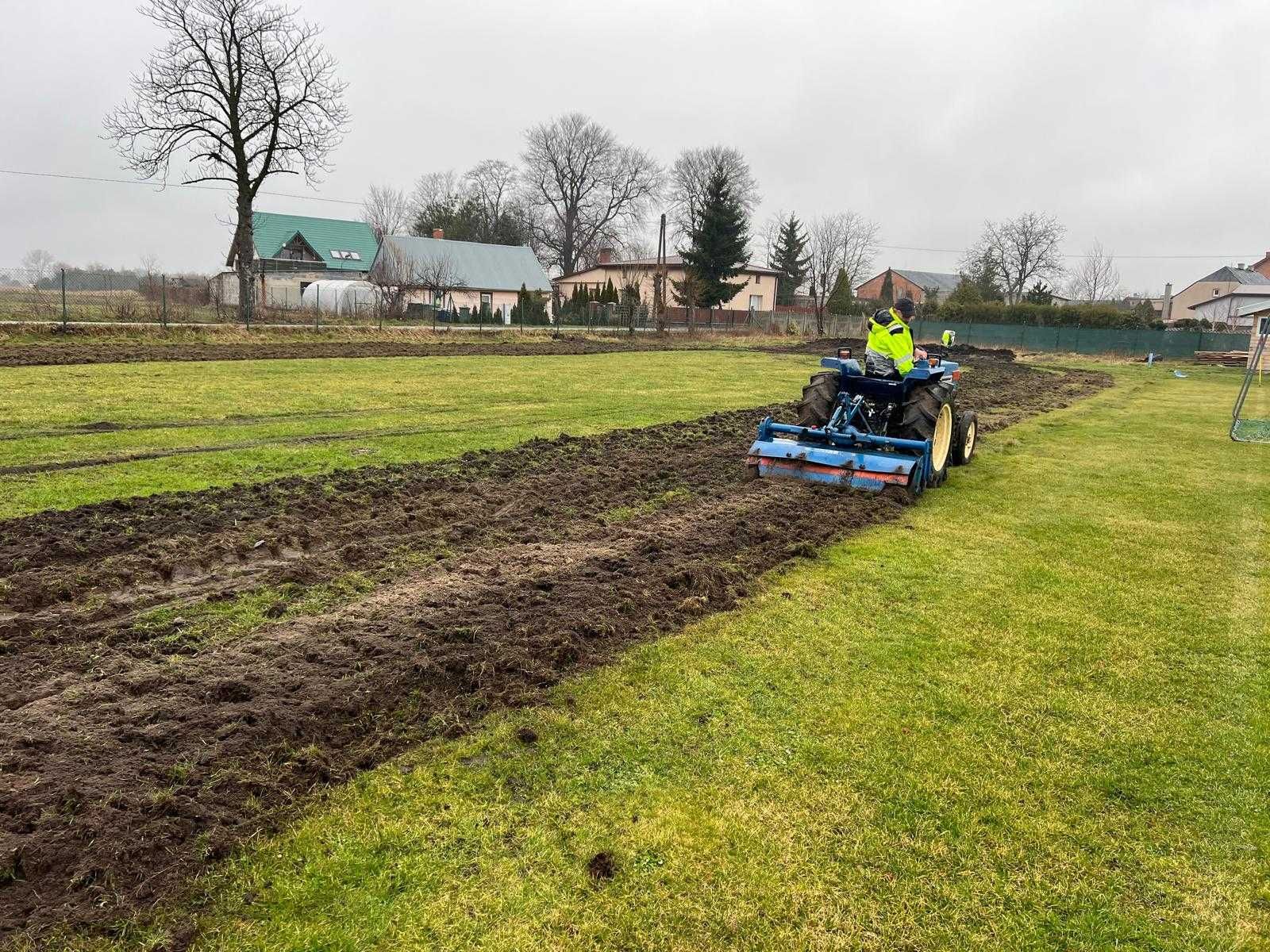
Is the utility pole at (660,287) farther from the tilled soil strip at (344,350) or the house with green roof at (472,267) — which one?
the house with green roof at (472,267)

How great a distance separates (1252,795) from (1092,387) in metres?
22.1

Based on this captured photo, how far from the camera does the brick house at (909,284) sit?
90688 mm

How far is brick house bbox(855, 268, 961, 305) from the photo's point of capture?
298 feet

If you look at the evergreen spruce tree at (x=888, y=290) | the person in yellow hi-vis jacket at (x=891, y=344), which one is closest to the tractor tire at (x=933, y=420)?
the person in yellow hi-vis jacket at (x=891, y=344)

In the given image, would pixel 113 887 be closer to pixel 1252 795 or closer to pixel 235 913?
pixel 235 913

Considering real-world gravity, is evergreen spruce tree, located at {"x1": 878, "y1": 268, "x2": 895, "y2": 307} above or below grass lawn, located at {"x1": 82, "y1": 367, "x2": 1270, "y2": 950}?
above

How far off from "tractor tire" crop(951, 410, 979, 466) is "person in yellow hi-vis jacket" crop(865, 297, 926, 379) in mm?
1595

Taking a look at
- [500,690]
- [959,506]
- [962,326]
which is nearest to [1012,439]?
[959,506]

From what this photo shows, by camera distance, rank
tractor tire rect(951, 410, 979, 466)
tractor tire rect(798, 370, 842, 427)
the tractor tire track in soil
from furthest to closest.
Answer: tractor tire rect(951, 410, 979, 466), tractor tire rect(798, 370, 842, 427), the tractor tire track in soil

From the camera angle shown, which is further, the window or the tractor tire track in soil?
the window

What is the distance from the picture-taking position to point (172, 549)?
5.95 m

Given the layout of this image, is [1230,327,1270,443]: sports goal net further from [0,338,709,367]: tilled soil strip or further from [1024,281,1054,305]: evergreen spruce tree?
[1024,281,1054,305]: evergreen spruce tree

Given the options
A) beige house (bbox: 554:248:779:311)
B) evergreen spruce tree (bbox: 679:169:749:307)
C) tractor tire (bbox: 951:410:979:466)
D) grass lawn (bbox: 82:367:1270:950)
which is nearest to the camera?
grass lawn (bbox: 82:367:1270:950)

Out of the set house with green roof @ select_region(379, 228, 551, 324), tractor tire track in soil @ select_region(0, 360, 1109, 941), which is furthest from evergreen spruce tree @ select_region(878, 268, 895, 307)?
tractor tire track in soil @ select_region(0, 360, 1109, 941)
